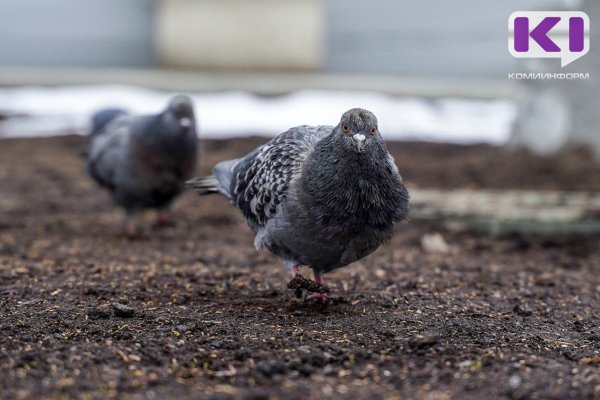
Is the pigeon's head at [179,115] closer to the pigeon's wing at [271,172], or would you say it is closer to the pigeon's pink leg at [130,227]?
the pigeon's pink leg at [130,227]

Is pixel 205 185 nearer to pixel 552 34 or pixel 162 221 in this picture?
pixel 162 221

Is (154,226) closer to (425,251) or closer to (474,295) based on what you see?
(425,251)

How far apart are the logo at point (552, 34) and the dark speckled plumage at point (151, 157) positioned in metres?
3.59

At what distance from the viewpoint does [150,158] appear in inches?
264

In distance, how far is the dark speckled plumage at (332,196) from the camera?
393cm

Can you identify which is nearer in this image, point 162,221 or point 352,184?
point 352,184

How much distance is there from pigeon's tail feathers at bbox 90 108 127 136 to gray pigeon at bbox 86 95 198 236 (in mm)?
729

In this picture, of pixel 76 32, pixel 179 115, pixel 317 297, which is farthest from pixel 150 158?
pixel 76 32

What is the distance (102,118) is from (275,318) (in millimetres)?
4545

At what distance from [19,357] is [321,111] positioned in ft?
28.8

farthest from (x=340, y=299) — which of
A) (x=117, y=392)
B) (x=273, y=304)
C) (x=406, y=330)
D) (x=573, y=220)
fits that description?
(x=573, y=220)

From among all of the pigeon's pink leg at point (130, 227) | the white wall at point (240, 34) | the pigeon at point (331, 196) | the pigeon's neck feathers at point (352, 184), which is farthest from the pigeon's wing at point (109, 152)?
the white wall at point (240, 34)

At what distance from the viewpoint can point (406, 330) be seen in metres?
3.86

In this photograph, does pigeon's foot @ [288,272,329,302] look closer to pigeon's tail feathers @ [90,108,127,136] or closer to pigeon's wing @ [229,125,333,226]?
pigeon's wing @ [229,125,333,226]
